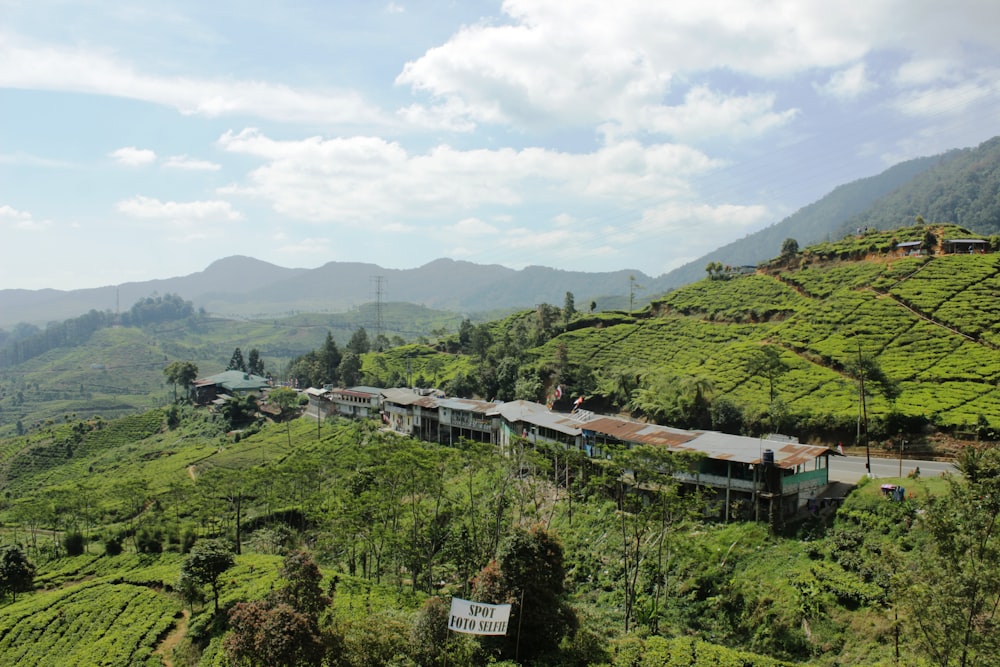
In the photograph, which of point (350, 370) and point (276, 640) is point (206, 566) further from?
point (350, 370)

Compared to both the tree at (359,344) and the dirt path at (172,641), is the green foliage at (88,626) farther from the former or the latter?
the tree at (359,344)

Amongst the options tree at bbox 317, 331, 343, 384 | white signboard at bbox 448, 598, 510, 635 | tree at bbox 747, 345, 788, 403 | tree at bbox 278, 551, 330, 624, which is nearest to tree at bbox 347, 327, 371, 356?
tree at bbox 317, 331, 343, 384

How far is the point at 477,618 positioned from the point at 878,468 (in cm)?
2540

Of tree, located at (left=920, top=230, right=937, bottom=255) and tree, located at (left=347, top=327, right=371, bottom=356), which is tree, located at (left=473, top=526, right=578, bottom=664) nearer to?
tree, located at (left=920, top=230, right=937, bottom=255)

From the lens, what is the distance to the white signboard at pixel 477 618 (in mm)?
16500

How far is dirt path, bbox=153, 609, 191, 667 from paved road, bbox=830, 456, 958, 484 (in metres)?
31.2

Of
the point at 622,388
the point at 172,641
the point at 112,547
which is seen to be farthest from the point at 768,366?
the point at 112,547

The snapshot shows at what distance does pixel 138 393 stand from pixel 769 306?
559 feet

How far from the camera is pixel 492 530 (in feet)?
95.4

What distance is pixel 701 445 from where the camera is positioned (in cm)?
3091

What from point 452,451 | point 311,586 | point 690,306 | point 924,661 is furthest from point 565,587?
point 690,306

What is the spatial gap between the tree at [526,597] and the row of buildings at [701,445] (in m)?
10.8

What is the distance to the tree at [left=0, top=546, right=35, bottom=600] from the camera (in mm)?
34500

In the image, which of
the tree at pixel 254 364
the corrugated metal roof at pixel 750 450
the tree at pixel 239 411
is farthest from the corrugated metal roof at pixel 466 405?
the tree at pixel 254 364
